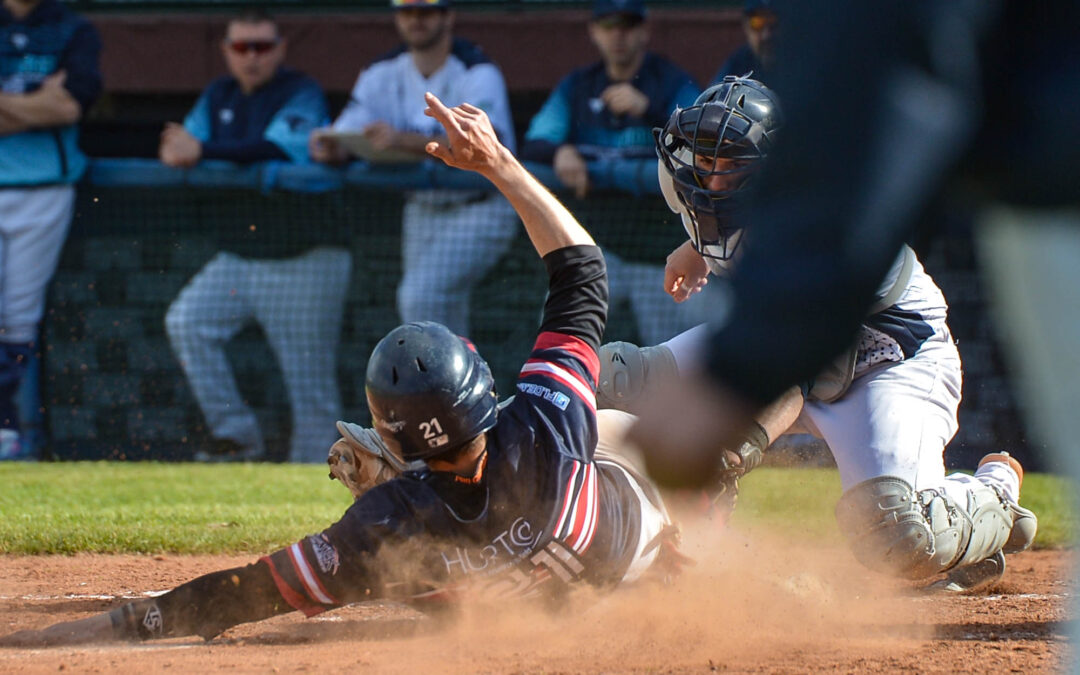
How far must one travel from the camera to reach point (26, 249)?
27.5 ft

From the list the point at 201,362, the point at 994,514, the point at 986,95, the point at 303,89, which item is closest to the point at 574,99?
the point at 303,89

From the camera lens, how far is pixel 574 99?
817cm

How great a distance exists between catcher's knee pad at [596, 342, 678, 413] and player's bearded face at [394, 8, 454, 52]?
4109mm

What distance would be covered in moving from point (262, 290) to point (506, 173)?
5049 millimetres

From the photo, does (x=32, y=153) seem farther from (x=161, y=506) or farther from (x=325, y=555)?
(x=325, y=555)

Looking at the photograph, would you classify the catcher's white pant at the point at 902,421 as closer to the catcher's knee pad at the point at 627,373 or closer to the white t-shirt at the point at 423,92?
the catcher's knee pad at the point at 627,373

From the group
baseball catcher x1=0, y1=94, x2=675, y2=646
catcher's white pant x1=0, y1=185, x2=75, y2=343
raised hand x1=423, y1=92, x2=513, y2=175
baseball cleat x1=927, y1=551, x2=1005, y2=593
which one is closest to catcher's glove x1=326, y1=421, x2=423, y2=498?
baseball catcher x1=0, y1=94, x2=675, y2=646

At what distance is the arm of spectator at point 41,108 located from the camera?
8.12 metres

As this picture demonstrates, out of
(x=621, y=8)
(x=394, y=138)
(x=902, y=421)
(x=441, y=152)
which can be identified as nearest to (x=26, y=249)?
(x=394, y=138)

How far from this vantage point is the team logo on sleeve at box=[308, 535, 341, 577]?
3.46 metres

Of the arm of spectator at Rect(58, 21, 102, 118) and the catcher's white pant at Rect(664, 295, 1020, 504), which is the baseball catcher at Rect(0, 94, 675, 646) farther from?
the arm of spectator at Rect(58, 21, 102, 118)

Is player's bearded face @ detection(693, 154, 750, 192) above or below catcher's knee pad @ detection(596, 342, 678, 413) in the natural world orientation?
above

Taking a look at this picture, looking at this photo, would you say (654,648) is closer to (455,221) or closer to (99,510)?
(99,510)

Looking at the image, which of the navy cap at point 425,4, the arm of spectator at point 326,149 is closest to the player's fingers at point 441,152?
the arm of spectator at point 326,149
